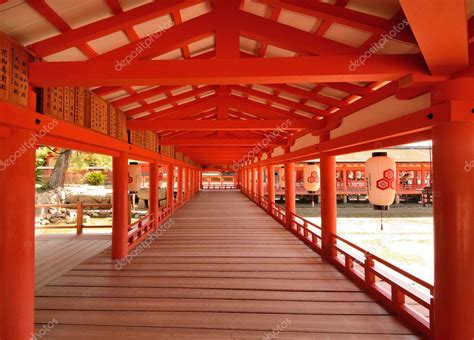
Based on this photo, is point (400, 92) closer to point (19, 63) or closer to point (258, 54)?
point (258, 54)

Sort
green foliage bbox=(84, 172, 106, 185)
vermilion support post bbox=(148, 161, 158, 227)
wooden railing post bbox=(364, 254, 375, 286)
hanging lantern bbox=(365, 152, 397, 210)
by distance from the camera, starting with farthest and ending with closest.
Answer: green foliage bbox=(84, 172, 106, 185), vermilion support post bbox=(148, 161, 158, 227), hanging lantern bbox=(365, 152, 397, 210), wooden railing post bbox=(364, 254, 375, 286)

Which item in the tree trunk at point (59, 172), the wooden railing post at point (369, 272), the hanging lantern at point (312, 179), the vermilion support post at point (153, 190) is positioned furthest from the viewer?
the tree trunk at point (59, 172)

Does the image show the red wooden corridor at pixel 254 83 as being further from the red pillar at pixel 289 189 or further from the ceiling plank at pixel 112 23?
the red pillar at pixel 289 189

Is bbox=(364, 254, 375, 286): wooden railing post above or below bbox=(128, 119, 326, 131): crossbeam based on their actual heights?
below

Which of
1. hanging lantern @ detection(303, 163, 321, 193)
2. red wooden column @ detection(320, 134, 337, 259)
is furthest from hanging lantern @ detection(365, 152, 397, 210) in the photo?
hanging lantern @ detection(303, 163, 321, 193)

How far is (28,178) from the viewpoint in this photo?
2.75 m

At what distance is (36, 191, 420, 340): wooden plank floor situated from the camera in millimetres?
3207

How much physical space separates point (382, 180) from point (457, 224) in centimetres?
191

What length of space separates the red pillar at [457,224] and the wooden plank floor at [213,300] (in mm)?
821

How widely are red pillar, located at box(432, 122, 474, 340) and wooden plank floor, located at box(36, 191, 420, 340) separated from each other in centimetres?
82

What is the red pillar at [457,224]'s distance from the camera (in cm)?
249

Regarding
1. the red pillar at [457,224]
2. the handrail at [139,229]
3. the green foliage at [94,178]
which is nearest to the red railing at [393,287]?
the red pillar at [457,224]

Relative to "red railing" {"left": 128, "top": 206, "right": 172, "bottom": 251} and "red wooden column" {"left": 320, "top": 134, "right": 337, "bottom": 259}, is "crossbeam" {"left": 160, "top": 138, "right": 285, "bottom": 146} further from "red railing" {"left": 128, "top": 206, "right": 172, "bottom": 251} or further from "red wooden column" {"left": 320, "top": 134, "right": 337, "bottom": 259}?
"red wooden column" {"left": 320, "top": 134, "right": 337, "bottom": 259}

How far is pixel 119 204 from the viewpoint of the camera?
581 cm
